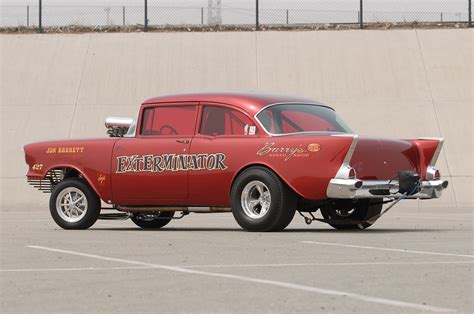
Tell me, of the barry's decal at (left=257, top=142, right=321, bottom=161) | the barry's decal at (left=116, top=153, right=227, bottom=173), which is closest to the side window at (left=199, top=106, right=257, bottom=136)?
the barry's decal at (left=116, top=153, right=227, bottom=173)

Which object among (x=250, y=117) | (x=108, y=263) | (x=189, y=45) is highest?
(x=189, y=45)

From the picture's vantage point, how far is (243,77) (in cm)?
3162

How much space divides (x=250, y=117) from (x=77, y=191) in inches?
113

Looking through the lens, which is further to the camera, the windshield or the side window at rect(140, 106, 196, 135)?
the side window at rect(140, 106, 196, 135)

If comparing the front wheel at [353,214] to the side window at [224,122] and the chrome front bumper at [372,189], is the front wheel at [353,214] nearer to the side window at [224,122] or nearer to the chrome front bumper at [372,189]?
the chrome front bumper at [372,189]

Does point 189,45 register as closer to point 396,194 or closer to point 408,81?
point 408,81

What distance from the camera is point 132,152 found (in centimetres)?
1538

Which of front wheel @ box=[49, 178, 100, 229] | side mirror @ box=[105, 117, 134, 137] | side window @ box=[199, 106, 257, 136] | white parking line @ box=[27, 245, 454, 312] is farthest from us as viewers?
side mirror @ box=[105, 117, 134, 137]

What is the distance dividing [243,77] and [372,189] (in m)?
18.0

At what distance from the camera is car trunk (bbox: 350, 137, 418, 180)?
13906 millimetres

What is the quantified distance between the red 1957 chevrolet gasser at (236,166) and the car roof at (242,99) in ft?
0.05

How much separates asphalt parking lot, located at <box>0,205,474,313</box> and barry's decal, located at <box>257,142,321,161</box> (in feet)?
3.15

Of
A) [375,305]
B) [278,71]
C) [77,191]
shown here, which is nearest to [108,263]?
[375,305]

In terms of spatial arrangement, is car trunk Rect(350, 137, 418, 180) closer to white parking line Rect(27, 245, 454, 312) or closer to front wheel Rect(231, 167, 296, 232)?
front wheel Rect(231, 167, 296, 232)
